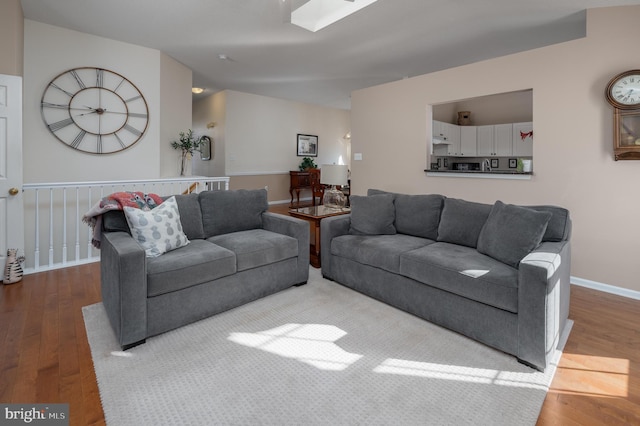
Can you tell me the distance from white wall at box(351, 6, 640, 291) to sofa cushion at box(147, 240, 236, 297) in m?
3.17

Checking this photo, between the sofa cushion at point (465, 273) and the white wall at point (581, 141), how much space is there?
1.60 metres

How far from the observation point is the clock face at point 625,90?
2.89 meters

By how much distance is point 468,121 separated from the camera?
279 inches

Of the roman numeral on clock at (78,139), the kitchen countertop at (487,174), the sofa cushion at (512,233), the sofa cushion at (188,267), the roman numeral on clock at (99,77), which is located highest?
the roman numeral on clock at (99,77)

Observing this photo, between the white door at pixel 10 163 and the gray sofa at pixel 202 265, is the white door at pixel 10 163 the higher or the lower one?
the higher one

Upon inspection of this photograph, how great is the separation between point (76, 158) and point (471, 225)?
15.1 feet

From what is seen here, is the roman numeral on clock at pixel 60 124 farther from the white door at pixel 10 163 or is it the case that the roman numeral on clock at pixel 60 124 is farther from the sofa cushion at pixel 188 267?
the sofa cushion at pixel 188 267

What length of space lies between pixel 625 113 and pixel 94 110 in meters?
5.74

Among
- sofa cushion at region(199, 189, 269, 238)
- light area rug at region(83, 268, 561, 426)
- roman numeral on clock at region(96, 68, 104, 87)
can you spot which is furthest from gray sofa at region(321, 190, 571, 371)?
roman numeral on clock at region(96, 68, 104, 87)

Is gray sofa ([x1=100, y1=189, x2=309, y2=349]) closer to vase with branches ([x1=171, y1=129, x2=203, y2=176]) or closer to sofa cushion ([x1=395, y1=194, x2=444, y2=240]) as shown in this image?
sofa cushion ([x1=395, y1=194, x2=444, y2=240])

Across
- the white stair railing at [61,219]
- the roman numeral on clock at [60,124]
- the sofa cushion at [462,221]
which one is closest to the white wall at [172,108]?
the white stair railing at [61,219]

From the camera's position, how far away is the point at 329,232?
3203mm

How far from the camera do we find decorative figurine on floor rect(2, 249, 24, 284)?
3088 mm

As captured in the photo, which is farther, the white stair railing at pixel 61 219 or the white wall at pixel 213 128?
the white wall at pixel 213 128
